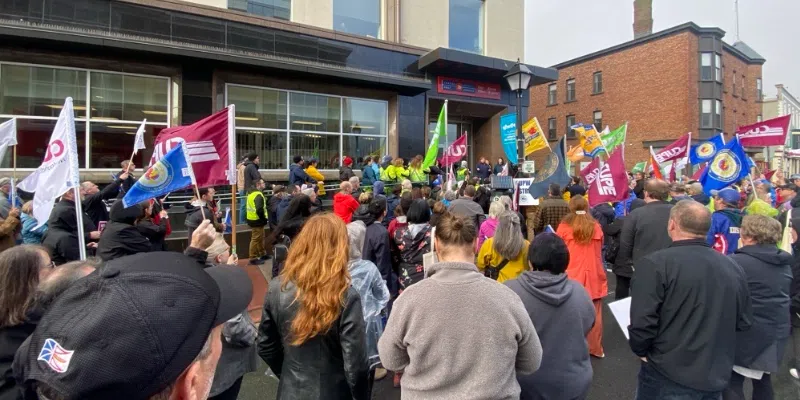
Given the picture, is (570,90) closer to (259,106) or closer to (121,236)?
(259,106)

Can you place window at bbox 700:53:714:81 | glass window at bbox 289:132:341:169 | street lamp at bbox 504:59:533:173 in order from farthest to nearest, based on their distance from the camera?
window at bbox 700:53:714:81, glass window at bbox 289:132:341:169, street lamp at bbox 504:59:533:173

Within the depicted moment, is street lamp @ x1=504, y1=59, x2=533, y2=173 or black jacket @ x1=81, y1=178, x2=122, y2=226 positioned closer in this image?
black jacket @ x1=81, y1=178, x2=122, y2=226

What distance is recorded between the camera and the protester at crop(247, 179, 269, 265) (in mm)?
8992

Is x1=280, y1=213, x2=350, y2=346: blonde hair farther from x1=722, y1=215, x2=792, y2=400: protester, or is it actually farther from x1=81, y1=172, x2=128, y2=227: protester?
x1=81, y1=172, x2=128, y2=227: protester

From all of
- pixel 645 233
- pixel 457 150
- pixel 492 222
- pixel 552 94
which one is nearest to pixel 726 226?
pixel 645 233

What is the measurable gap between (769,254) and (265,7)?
1425 centimetres

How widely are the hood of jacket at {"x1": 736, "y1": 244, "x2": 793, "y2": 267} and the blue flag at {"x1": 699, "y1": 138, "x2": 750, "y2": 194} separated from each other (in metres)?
4.99

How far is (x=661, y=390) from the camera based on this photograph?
2846mm

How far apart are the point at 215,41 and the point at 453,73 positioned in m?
8.80

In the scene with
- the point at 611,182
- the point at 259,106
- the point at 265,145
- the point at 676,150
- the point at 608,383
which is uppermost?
the point at 259,106

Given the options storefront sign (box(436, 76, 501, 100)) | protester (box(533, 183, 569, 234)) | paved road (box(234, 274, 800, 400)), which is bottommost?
paved road (box(234, 274, 800, 400))

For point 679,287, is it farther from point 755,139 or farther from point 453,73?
point 453,73

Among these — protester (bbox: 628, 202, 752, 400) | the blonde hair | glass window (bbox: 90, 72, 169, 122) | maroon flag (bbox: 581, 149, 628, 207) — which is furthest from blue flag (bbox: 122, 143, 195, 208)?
glass window (bbox: 90, 72, 169, 122)

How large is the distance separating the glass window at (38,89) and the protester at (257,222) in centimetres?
641
